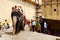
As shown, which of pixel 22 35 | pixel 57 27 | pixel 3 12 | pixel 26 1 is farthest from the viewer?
pixel 26 1

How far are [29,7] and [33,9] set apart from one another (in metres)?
1.57

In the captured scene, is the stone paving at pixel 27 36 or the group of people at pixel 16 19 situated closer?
the stone paving at pixel 27 36

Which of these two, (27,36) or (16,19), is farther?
(16,19)

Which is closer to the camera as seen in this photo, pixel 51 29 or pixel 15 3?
pixel 51 29

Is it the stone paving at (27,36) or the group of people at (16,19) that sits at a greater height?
the group of people at (16,19)

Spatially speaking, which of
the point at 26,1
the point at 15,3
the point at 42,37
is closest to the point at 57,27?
the point at 42,37

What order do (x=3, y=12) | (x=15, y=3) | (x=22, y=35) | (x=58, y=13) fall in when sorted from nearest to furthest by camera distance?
(x=22, y=35)
(x=3, y=12)
(x=15, y=3)
(x=58, y=13)

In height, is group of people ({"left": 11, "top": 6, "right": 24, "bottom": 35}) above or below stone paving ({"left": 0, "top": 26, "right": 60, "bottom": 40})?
above

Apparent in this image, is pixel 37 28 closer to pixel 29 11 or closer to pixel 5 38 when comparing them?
pixel 5 38

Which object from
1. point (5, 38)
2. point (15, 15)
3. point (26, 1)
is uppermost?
point (26, 1)

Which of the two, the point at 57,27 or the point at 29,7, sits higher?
the point at 29,7

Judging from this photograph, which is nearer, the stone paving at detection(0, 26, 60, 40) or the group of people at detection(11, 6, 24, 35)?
the stone paving at detection(0, 26, 60, 40)

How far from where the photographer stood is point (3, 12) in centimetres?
1524

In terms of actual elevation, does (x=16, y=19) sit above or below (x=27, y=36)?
above
